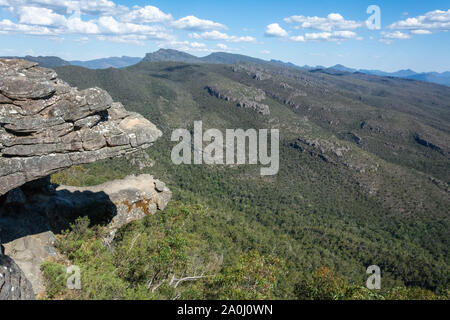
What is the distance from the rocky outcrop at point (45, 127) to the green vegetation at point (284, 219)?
6.27 meters

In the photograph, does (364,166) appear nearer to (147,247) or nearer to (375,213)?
(375,213)

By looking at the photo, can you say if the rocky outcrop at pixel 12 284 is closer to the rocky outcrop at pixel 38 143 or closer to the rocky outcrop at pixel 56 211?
the rocky outcrop at pixel 38 143

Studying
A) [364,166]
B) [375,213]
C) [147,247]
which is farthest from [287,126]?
[147,247]

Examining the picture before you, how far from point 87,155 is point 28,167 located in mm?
2912

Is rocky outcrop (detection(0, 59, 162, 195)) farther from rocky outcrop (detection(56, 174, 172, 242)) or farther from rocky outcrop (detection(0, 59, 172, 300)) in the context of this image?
rocky outcrop (detection(56, 174, 172, 242))

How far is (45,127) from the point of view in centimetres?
1423

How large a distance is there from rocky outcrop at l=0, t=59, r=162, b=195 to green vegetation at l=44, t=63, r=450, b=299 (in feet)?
20.6

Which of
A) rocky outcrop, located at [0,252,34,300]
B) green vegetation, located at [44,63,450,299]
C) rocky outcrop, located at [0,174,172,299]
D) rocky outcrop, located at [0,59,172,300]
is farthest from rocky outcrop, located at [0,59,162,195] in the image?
green vegetation, located at [44,63,450,299]

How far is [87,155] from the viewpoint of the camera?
1591 centimetres

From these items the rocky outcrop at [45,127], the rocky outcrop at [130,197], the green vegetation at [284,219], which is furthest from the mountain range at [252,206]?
the rocky outcrop at [130,197]

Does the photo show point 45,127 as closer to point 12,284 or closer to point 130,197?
point 12,284

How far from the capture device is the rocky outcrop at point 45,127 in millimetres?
13328

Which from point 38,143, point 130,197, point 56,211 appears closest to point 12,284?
point 38,143

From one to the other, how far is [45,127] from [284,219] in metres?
88.3
